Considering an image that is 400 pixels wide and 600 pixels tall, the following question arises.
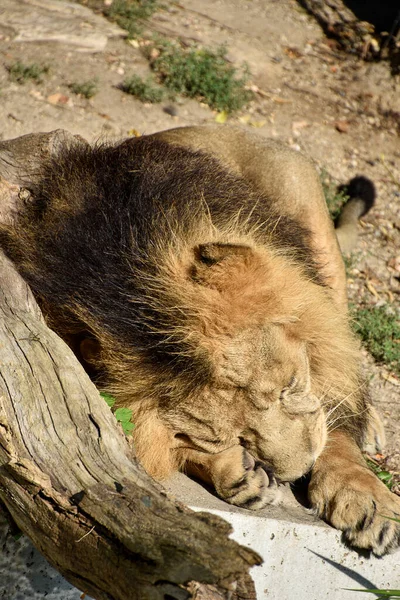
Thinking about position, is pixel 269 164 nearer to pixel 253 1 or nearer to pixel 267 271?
pixel 267 271

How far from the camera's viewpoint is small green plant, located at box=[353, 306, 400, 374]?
203 inches

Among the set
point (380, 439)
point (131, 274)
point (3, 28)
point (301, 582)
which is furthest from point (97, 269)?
point (3, 28)

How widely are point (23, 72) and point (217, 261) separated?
14.2 ft

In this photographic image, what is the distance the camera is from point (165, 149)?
3895mm

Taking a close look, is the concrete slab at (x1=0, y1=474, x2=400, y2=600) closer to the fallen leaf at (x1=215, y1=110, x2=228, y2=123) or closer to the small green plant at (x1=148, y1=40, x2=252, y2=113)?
the fallen leaf at (x1=215, y1=110, x2=228, y2=123)

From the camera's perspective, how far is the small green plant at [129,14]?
752cm

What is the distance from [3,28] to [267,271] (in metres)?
4.95

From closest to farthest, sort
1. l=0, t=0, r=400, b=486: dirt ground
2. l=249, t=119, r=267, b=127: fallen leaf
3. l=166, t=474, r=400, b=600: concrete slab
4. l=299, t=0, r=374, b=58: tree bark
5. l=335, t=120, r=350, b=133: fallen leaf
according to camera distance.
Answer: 1. l=166, t=474, r=400, b=600: concrete slab
2. l=0, t=0, r=400, b=486: dirt ground
3. l=249, t=119, r=267, b=127: fallen leaf
4. l=335, t=120, r=350, b=133: fallen leaf
5. l=299, t=0, r=374, b=58: tree bark

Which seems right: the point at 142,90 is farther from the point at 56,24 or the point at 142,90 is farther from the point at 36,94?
the point at 56,24

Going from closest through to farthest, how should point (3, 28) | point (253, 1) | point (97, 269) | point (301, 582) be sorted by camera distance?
1. point (97, 269)
2. point (301, 582)
3. point (3, 28)
4. point (253, 1)

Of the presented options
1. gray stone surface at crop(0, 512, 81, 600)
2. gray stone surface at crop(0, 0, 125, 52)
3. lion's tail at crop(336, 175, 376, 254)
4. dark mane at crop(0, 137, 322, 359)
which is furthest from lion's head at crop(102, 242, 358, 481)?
gray stone surface at crop(0, 0, 125, 52)

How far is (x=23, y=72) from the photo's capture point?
6516mm

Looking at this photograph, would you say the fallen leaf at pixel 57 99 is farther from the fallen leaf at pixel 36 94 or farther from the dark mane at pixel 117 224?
the dark mane at pixel 117 224

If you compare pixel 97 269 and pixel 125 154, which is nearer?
pixel 97 269
